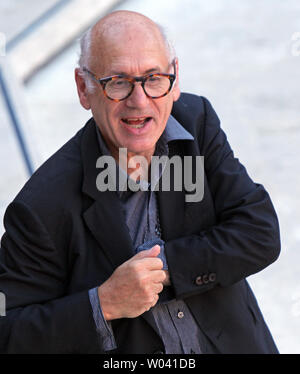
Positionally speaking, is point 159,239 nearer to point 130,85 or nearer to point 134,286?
point 134,286

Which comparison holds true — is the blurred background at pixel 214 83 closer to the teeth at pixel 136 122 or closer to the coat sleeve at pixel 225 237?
the coat sleeve at pixel 225 237

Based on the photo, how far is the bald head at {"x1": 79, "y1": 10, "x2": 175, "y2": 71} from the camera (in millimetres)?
1510

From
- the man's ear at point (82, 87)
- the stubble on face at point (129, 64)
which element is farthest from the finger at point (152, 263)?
the man's ear at point (82, 87)

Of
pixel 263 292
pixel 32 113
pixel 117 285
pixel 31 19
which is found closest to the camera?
pixel 117 285

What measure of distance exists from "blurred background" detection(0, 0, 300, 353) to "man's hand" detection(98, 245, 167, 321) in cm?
139

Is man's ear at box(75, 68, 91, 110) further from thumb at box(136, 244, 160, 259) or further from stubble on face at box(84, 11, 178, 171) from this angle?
thumb at box(136, 244, 160, 259)

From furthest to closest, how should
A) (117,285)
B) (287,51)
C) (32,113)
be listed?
1. (287,51)
2. (32,113)
3. (117,285)

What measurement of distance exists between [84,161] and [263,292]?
1443 millimetres

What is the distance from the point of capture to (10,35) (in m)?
4.31

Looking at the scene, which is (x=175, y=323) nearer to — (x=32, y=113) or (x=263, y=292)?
(x=263, y=292)

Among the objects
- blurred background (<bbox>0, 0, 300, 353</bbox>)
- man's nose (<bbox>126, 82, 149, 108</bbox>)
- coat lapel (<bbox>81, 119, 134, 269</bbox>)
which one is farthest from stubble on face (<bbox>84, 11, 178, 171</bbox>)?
blurred background (<bbox>0, 0, 300, 353</bbox>)

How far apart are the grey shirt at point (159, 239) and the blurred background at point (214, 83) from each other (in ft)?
4.03

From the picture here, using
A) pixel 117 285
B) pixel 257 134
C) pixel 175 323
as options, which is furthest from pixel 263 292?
pixel 117 285
